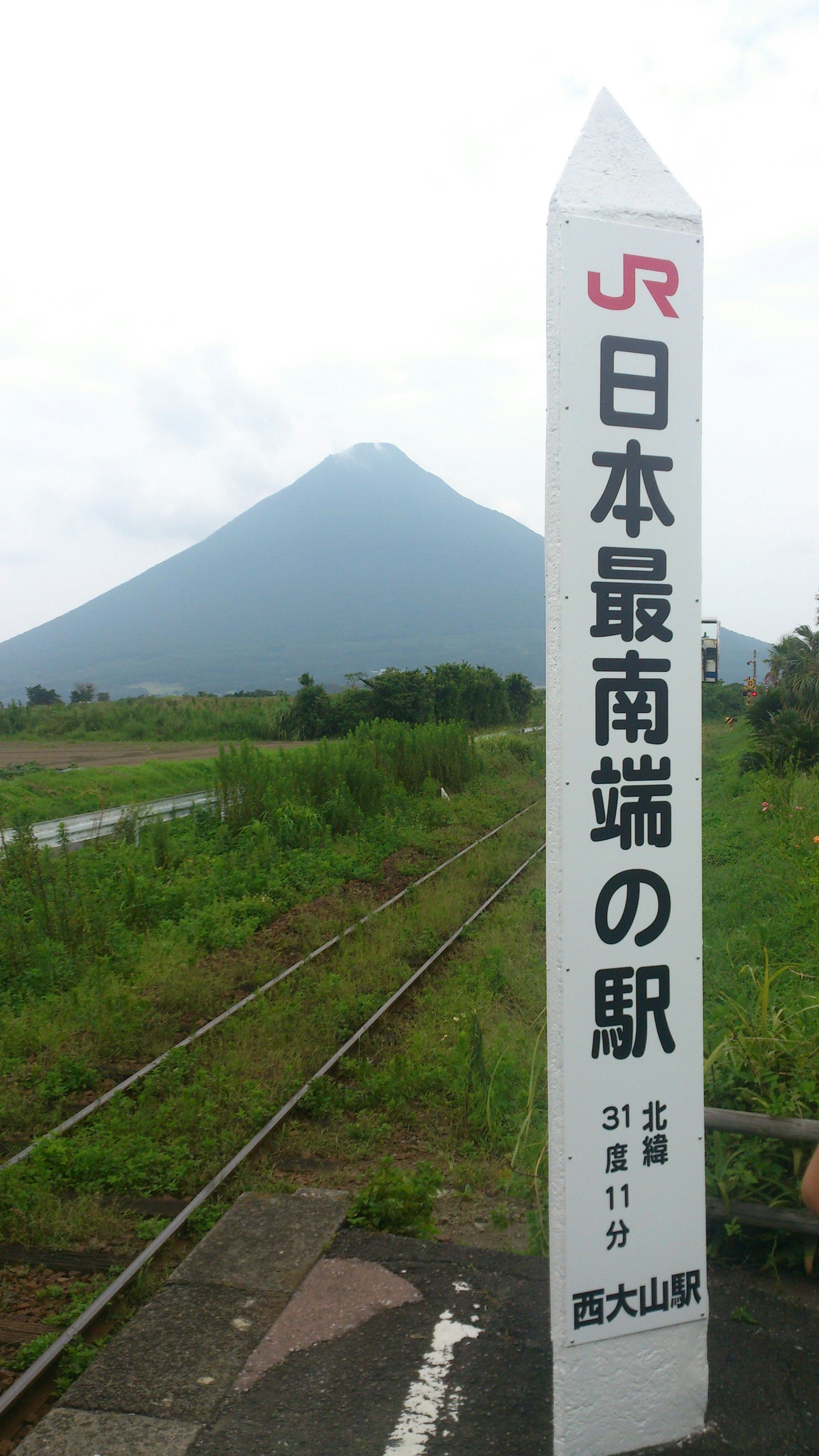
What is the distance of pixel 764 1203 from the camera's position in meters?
2.95

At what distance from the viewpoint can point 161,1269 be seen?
11.4ft

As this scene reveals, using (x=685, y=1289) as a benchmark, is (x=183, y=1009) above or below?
below

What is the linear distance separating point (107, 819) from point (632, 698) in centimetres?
1328

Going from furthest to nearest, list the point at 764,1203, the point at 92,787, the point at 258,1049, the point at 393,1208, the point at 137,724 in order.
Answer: the point at 137,724 < the point at 92,787 < the point at 258,1049 < the point at 393,1208 < the point at 764,1203

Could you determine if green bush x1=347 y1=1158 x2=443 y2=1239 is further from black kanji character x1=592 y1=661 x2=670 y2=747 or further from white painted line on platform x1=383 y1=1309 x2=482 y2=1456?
black kanji character x1=592 y1=661 x2=670 y2=747

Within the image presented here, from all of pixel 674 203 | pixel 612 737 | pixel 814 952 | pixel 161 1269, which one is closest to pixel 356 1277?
pixel 161 1269

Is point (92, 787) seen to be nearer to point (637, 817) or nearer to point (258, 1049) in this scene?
point (258, 1049)

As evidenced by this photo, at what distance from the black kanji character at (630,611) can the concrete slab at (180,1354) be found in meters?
2.44

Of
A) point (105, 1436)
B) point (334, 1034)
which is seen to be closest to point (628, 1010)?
point (105, 1436)

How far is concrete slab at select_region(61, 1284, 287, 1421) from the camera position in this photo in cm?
263

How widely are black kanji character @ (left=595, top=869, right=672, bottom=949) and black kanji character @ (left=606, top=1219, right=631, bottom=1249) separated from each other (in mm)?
717

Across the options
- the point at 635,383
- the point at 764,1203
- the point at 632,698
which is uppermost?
the point at 635,383

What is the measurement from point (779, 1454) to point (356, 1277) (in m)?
1.41

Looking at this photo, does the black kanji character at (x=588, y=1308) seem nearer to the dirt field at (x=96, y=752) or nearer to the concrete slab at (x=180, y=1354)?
the concrete slab at (x=180, y=1354)
